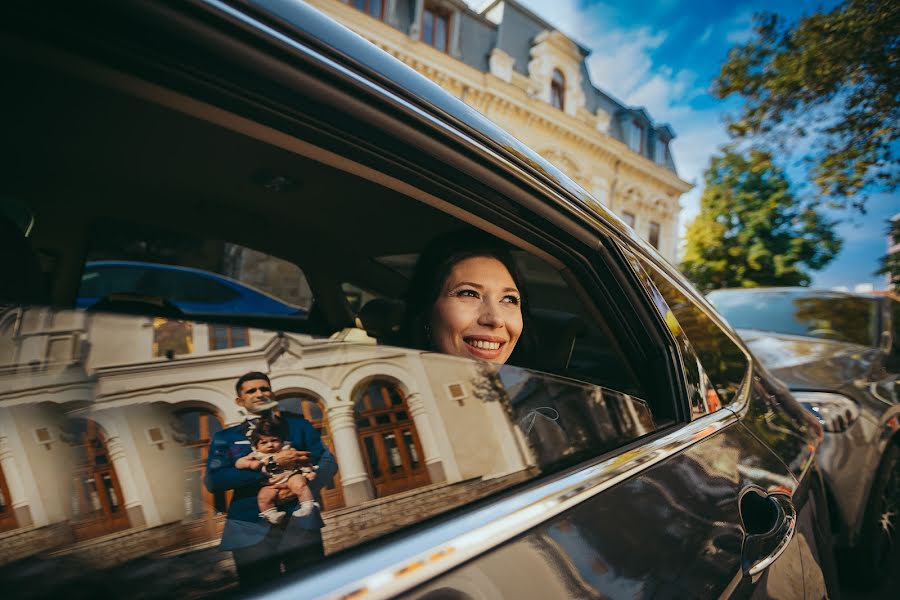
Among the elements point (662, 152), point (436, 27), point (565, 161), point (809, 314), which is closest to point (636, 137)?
point (662, 152)

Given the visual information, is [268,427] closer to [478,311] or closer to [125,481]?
[125,481]

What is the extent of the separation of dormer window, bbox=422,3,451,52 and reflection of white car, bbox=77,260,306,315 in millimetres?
13445

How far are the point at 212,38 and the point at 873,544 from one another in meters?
3.66

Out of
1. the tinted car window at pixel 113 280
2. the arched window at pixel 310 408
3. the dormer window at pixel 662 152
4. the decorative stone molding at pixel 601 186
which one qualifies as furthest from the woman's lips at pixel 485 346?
the dormer window at pixel 662 152

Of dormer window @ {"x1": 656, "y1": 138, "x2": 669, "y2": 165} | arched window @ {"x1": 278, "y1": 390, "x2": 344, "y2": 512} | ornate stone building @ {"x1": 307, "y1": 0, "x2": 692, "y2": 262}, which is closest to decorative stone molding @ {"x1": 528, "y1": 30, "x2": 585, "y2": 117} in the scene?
ornate stone building @ {"x1": 307, "y1": 0, "x2": 692, "y2": 262}

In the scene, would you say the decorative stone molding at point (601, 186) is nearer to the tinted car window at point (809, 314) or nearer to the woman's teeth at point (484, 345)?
the tinted car window at point (809, 314)

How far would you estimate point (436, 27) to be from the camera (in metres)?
13.9

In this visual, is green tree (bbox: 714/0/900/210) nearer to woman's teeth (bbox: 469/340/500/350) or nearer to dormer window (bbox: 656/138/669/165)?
woman's teeth (bbox: 469/340/500/350)

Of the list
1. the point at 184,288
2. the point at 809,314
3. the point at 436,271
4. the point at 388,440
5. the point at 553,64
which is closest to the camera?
the point at 388,440

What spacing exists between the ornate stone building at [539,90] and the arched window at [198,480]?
10986 mm

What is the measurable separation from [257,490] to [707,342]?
5.00 ft

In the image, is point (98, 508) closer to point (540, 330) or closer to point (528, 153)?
point (528, 153)

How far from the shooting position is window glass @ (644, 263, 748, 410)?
138 cm

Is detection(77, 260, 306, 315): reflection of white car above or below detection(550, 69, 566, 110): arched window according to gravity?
below
